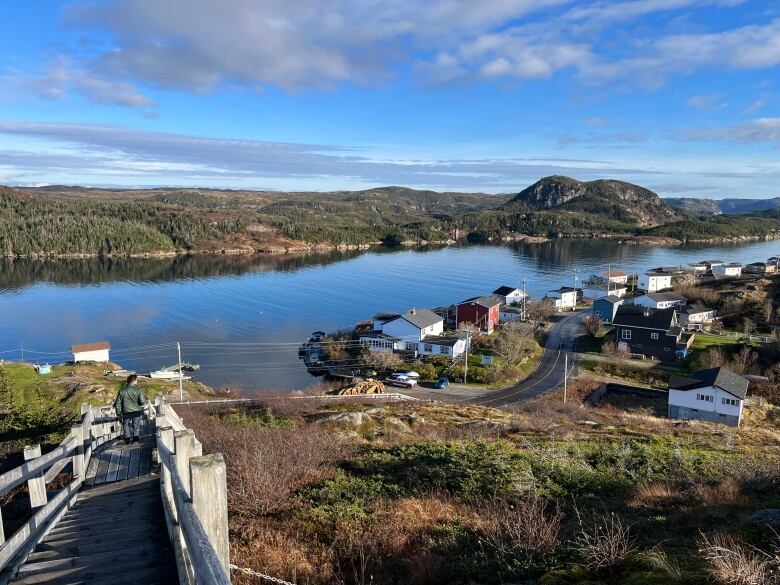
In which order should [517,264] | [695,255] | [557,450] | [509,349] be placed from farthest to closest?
[695,255], [517,264], [509,349], [557,450]

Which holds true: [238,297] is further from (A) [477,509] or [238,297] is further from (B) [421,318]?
(A) [477,509]

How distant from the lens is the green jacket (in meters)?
10.3

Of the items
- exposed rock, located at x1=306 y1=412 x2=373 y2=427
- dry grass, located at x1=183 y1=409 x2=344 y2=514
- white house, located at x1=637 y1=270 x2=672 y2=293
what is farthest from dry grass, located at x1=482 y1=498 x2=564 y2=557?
white house, located at x1=637 y1=270 x2=672 y2=293

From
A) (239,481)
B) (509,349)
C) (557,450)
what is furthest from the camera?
(509,349)

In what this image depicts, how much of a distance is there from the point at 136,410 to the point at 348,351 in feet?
142

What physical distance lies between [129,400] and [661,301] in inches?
2807

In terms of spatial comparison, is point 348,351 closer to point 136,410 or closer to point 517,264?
point 136,410

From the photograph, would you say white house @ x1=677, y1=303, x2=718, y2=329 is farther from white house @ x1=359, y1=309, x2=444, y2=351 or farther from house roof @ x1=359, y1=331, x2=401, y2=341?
house roof @ x1=359, y1=331, x2=401, y2=341

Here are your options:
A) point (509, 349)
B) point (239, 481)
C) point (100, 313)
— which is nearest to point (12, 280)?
point (100, 313)

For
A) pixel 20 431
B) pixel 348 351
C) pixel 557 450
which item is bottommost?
pixel 348 351

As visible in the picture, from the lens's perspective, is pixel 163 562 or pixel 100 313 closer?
pixel 163 562

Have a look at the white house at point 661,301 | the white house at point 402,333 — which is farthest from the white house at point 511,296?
the white house at point 402,333

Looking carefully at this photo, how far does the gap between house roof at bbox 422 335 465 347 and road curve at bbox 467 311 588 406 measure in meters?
8.18

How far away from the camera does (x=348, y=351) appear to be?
53500 mm
